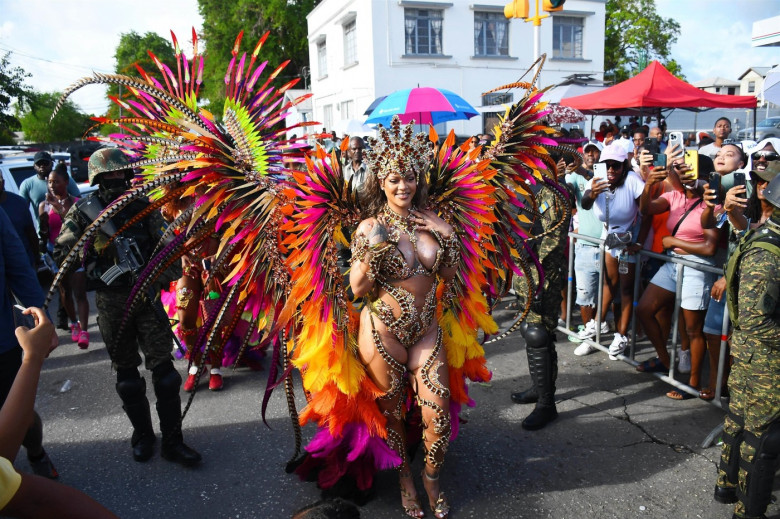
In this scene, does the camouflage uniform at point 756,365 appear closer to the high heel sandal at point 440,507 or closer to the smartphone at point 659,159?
the high heel sandal at point 440,507

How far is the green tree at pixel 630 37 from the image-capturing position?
31.1m

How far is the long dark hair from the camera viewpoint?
295 cm

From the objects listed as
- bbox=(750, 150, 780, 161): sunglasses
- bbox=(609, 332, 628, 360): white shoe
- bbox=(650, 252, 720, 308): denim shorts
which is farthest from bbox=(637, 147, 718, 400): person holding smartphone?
bbox=(750, 150, 780, 161): sunglasses

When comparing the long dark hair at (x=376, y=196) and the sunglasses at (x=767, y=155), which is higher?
the sunglasses at (x=767, y=155)

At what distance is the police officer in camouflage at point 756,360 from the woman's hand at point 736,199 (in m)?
0.64

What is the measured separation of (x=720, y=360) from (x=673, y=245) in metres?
0.94

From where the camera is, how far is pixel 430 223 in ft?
9.52

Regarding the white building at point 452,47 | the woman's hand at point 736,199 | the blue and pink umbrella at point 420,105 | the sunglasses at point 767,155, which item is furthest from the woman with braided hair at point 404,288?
the white building at point 452,47

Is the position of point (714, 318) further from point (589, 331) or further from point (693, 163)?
point (589, 331)

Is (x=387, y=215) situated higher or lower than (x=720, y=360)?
higher

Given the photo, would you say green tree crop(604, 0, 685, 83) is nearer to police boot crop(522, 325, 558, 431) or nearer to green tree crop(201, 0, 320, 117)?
green tree crop(201, 0, 320, 117)

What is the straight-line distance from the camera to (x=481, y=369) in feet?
11.0

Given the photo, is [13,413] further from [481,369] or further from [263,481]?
[481,369]

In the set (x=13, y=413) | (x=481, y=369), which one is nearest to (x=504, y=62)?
(x=481, y=369)
